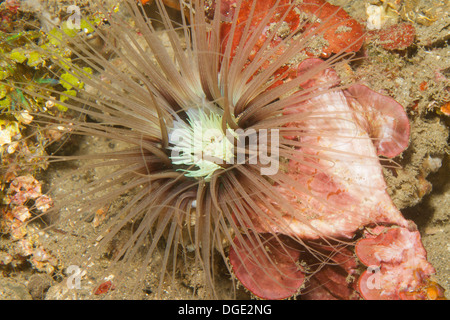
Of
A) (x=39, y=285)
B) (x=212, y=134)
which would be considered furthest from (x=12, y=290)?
(x=212, y=134)

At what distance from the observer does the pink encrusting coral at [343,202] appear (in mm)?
2820

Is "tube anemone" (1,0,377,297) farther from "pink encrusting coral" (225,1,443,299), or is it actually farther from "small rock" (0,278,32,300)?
"small rock" (0,278,32,300)

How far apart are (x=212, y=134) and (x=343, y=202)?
1.55 metres

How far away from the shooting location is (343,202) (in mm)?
2906

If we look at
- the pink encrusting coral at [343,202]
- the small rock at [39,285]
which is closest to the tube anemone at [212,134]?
the pink encrusting coral at [343,202]

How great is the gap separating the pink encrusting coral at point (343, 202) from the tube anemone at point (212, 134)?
0.03 metres

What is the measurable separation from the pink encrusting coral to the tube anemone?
3 centimetres

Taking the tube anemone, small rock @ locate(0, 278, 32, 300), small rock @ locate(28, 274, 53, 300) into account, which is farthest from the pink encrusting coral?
small rock @ locate(0, 278, 32, 300)

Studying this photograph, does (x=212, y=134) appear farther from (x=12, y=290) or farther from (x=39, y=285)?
(x=12, y=290)

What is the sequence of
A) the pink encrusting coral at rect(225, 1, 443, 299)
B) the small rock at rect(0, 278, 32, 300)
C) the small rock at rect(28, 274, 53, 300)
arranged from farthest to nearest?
the small rock at rect(28, 274, 53, 300), the small rock at rect(0, 278, 32, 300), the pink encrusting coral at rect(225, 1, 443, 299)

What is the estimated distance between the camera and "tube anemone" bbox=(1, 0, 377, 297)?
9.46ft

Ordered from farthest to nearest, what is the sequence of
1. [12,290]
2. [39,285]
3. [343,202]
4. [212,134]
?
[39,285], [12,290], [212,134], [343,202]

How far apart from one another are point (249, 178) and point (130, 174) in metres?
1.29

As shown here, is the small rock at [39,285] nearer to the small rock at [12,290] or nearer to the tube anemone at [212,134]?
the small rock at [12,290]
